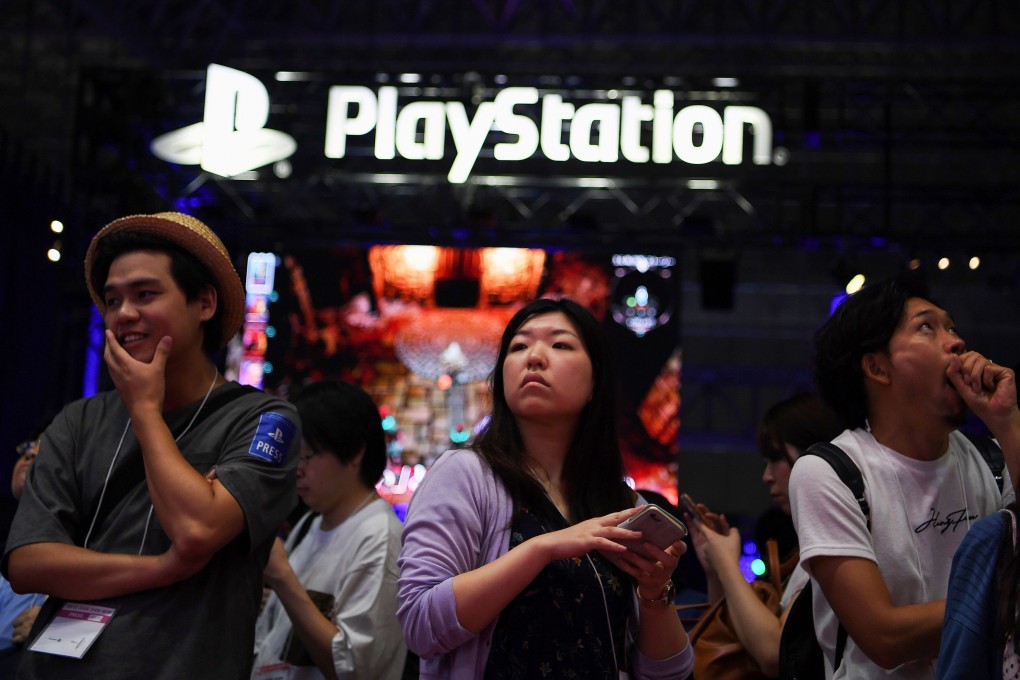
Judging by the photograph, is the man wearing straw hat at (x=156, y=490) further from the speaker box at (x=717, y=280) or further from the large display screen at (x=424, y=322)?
the speaker box at (x=717, y=280)

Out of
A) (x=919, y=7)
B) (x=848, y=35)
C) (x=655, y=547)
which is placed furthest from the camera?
(x=919, y=7)

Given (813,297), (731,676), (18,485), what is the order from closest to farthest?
(731,676) → (18,485) → (813,297)

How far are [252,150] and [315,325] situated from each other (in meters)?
1.73

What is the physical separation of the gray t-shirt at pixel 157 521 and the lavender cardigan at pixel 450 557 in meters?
0.35

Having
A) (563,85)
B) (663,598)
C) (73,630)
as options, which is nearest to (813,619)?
(663,598)

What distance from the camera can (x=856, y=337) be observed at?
2404 mm

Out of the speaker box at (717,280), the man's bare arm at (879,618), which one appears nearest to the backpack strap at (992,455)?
the man's bare arm at (879,618)

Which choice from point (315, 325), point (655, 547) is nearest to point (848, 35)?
point (315, 325)

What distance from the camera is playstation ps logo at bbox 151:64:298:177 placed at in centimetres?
761

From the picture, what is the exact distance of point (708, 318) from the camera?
12.2 m

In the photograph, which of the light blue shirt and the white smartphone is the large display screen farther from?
the white smartphone

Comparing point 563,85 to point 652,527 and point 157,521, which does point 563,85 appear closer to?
point 157,521

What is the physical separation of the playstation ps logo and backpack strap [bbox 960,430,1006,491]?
6104 millimetres

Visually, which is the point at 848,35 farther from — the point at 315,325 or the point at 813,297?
the point at 315,325
